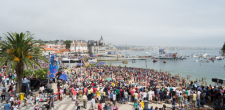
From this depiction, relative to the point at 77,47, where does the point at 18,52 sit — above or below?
below

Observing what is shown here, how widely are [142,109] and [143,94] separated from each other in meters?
2.59

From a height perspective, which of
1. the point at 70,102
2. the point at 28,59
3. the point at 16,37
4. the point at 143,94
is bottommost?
the point at 70,102

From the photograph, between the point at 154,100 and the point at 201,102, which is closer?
the point at 201,102

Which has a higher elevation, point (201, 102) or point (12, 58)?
point (12, 58)

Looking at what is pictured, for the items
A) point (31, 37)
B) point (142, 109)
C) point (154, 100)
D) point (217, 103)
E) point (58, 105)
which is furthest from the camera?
point (31, 37)

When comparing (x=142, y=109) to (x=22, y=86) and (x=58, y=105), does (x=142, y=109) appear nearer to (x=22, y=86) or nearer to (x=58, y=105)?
(x=58, y=105)

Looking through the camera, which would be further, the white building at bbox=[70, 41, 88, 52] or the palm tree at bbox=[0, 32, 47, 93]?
the white building at bbox=[70, 41, 88, 52]

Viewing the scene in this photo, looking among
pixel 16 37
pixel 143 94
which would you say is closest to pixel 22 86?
pixel 16 37

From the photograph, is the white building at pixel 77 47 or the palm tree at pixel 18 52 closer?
the palm tree at pixel 18 52

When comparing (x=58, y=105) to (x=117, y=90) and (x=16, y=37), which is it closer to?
(x=117, y=90)

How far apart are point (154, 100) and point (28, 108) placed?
29.8 feet

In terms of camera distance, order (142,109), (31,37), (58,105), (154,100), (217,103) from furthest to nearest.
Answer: (31,37) → (154,100) → (58,105) → (217,103) → (142,109)

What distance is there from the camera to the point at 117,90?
10844 mm

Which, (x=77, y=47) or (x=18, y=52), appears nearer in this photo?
(x=18, y=52)
